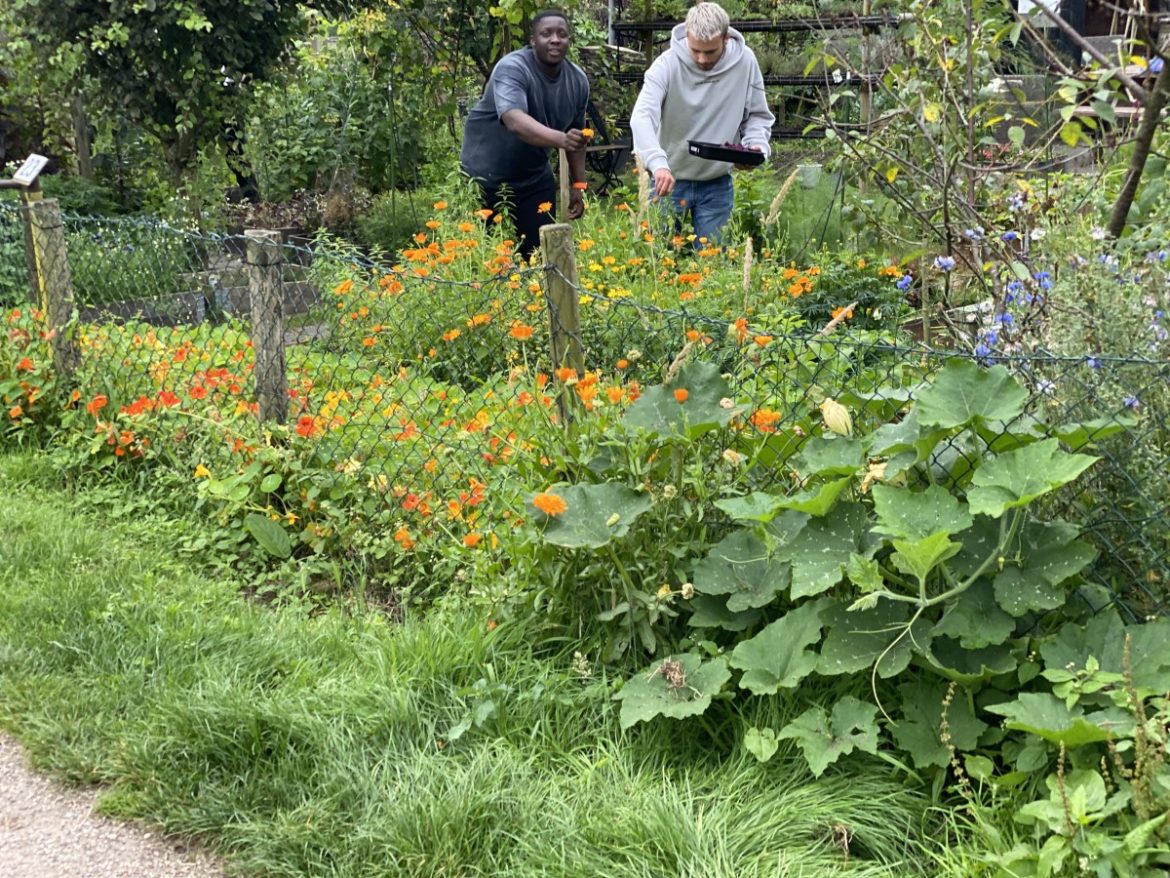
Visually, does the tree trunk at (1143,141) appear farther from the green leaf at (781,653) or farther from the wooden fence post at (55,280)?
the wooden fence post at (55,280)

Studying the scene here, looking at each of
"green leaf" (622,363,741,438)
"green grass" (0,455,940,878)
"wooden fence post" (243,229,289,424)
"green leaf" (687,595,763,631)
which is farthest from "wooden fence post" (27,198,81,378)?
"green leaf" (687,595,763,631)

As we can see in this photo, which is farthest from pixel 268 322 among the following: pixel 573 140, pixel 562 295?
pixel 573 140

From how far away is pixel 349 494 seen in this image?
4.11 meters

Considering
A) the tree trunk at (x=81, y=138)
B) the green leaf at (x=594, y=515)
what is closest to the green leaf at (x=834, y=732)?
the green leaf at (x=594, y=515)

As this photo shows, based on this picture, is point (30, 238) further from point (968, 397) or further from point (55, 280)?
point (968, 397)

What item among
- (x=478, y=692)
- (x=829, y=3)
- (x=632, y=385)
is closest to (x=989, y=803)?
(x=478, y=692)

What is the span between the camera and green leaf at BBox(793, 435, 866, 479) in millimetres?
2789

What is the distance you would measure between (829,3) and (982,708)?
1094 centimetres

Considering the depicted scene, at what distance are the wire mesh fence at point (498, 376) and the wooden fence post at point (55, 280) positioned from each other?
0.02 meters

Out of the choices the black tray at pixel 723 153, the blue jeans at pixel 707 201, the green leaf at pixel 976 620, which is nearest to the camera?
the green leaf at pixel 976 620

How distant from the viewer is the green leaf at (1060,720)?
7.72ft

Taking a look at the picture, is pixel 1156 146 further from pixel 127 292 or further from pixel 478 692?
pixel 127 292

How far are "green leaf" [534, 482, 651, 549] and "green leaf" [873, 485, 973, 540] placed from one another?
631 mm

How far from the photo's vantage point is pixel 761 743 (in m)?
2.68
